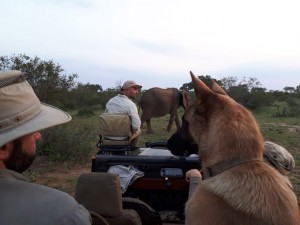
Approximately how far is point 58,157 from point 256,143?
750 cm

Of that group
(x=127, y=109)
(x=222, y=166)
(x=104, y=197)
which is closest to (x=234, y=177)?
(x=222, y=166)

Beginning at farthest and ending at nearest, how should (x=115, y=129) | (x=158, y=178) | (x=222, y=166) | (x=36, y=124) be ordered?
(x=115, y=129) < (x=158, y=178) < (x=222, y=166) < (x=36, y=124)

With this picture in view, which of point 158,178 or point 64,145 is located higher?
point 158,178

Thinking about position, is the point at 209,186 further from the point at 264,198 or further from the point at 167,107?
the point at 167,107

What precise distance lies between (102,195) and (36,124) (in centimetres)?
137

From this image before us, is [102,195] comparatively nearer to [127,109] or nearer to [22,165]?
[22,165]

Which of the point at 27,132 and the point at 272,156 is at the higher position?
the point at 27,132

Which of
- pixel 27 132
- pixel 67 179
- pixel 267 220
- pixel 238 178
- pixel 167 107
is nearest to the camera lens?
pixel 27 132

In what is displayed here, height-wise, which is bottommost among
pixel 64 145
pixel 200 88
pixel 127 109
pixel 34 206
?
pixel 64 145

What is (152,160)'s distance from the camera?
3820 mm

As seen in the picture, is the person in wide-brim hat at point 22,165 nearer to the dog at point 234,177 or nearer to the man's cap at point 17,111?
the man's cap at point 17,111

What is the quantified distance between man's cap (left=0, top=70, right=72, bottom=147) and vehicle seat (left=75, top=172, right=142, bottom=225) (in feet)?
4.21

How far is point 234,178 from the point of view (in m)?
2.54

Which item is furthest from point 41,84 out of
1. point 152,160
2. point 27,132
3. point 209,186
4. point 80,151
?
point 27,132
